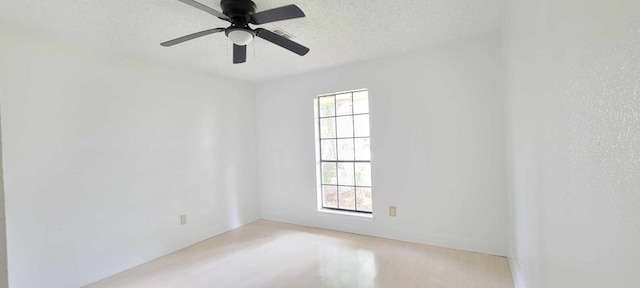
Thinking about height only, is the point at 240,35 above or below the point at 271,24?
below

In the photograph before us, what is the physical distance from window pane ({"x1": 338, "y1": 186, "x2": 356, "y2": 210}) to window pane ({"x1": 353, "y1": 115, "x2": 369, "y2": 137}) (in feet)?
2.46

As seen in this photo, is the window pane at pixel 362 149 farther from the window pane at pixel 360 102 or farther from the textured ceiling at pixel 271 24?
the textured ceiling at pixel 271 24

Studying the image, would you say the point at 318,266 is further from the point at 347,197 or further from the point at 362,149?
the point at 362,149

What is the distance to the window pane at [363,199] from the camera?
11.1 ft

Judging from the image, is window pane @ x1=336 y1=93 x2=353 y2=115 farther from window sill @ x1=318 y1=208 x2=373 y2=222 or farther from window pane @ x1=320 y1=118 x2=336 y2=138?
window sill @ x1=318 y1=208 x2=373 y2=222

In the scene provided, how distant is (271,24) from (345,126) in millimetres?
1745

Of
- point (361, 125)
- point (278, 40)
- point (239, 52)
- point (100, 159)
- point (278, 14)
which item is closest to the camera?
point (278, 14)

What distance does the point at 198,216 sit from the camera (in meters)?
3.28

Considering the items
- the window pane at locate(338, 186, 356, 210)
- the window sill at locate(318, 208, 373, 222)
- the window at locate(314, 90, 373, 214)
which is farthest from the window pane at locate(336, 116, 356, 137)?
the window sill at locate(318, 208, 373, 222)

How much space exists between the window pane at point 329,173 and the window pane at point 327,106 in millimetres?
724

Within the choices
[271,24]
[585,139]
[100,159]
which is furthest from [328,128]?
[585,139]

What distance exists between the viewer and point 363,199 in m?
3.42

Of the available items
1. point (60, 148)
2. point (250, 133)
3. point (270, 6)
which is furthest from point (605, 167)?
point (250, 133)

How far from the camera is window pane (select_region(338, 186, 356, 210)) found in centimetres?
351
